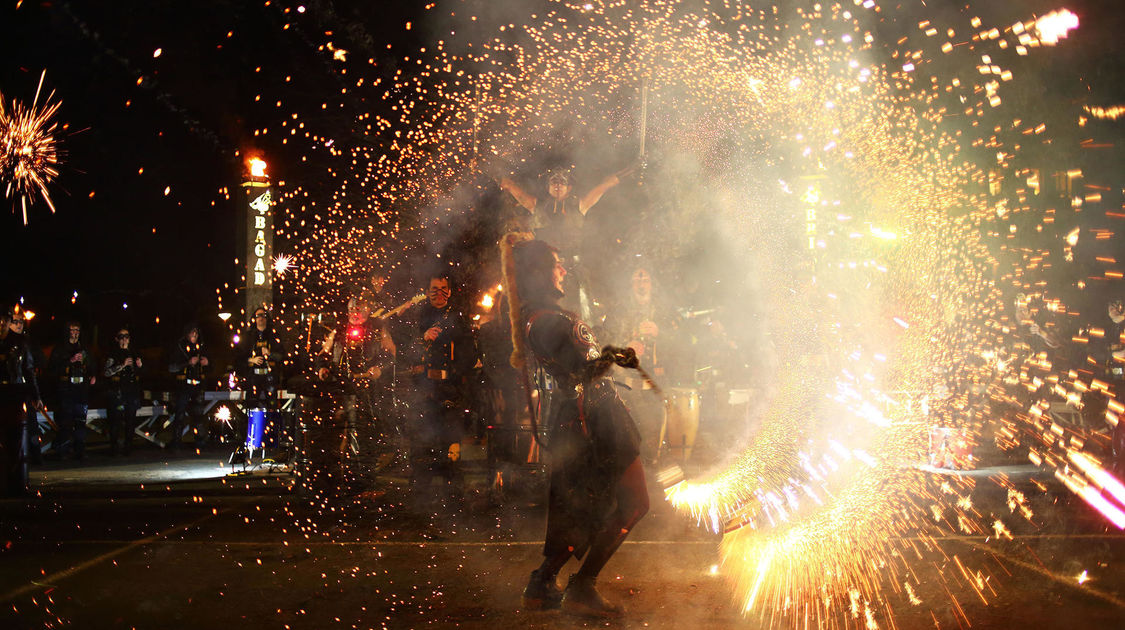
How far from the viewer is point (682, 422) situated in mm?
8617

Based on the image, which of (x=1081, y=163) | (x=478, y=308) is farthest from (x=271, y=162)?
(x=1081, y=163)

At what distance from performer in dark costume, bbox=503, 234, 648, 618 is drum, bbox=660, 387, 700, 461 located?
15.0 ft

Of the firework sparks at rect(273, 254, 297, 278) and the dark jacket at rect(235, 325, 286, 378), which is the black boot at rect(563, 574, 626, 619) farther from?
the firework sparks at rect(273, 254, 297, 278)

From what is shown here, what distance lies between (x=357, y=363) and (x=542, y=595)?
17.4 ft

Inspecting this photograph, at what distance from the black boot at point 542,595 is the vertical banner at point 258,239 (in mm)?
12067

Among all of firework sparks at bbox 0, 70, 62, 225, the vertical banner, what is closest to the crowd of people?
firework sparks at bbox 0, 70, 62, 225

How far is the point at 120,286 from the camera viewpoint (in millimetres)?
22656

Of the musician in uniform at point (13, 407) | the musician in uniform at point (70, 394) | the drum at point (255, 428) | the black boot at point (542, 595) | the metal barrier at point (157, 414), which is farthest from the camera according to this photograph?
the metal barrier at point (157, 414)

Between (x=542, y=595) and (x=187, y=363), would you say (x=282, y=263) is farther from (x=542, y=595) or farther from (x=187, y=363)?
(x=542, y=595)

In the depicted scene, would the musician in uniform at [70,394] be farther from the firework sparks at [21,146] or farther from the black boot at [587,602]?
the black boot at [587,602]

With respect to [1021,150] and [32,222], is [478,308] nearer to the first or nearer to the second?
[1021,150]

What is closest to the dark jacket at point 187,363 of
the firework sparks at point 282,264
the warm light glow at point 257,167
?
the warm light glow at point 257,167

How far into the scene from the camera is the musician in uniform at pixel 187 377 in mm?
11203

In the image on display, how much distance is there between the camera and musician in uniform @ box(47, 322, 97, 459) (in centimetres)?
1030
